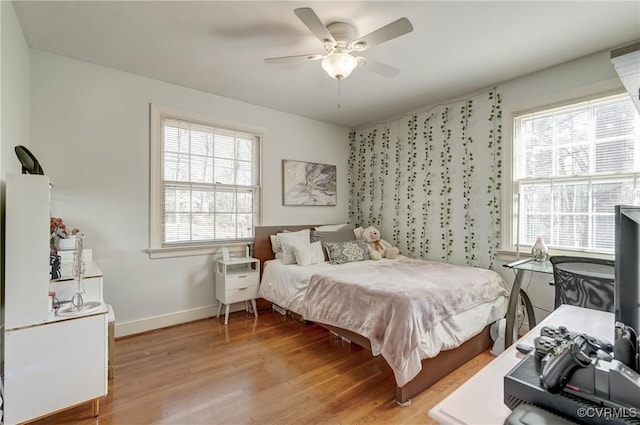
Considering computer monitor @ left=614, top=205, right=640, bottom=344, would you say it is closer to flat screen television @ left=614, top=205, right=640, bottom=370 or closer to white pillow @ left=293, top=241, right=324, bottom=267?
flat screen television @ left=614, top=205, right=640, bottom=370

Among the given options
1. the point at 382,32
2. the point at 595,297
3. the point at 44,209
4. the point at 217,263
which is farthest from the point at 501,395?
the point at 217,263

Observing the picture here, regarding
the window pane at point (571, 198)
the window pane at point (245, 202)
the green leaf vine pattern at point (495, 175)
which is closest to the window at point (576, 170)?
the window pane at point (571, 198)

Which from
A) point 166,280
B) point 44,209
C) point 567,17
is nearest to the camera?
point 44,209

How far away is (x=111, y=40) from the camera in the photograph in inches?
93.0

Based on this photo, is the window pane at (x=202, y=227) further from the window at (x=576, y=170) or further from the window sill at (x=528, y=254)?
the window at (x=576, y=170)

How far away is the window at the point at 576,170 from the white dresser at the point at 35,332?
374 cm

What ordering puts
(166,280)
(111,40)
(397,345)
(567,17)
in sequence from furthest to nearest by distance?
1. (166,280)
2. (111,40)
3. (567,17)
4. (397,345)

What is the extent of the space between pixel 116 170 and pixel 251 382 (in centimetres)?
235

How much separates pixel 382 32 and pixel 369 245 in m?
2.65

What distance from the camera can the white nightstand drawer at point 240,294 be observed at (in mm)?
3244

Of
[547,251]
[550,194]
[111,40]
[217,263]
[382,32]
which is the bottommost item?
[217,263]

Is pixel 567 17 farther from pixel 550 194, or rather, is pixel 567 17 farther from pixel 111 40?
pixel 111 40

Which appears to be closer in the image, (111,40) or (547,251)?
(111,40)

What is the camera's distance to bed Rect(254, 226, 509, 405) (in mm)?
1953
